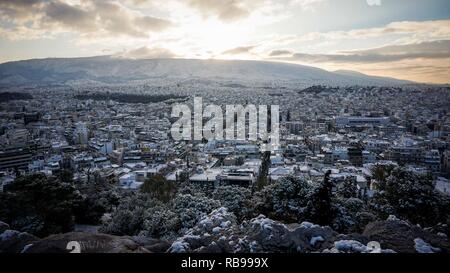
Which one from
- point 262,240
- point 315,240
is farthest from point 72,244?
point 315,240

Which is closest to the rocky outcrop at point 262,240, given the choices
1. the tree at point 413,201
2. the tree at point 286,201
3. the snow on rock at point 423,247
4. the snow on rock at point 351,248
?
the snow on rock at point 351,248

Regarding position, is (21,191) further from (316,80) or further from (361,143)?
(316,80)

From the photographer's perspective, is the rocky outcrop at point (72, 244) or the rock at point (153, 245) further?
the rock at point (153, 245)

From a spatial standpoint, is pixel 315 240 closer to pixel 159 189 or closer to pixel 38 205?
pixel 38 205

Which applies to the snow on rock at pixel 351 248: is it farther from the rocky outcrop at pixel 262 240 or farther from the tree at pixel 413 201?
the tree at pixel 413 201
